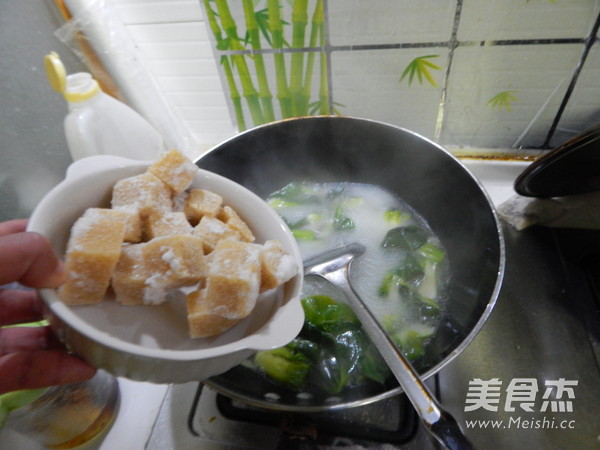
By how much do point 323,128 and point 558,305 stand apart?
666 millimetres

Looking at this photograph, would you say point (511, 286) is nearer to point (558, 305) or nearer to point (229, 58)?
point (558, 305)

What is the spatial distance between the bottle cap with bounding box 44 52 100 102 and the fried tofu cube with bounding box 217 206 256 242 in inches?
23.3

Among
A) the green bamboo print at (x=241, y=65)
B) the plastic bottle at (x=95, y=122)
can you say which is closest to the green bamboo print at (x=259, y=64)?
the green bamboo print at (x=241, y=65)

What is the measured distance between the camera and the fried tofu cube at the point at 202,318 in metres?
0.47

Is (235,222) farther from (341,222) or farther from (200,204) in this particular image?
(341,222)

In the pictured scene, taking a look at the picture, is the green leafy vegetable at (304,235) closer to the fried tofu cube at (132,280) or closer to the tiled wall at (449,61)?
the tiled wall at (449,61)

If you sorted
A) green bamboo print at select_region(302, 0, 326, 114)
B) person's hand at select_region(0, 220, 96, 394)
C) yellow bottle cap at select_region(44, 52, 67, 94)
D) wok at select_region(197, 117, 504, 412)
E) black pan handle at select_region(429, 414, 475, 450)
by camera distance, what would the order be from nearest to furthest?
person's hand at select_region(0, 220, 96, 394) → black pan handle at select_region(429, 414, 475, 450) → wok at select_region(197, 117, 504, 412) → yellow bottle cap at select_region(44, 52, 67, 94) → green bamboo print at select_region(302, 0, 326, 114)

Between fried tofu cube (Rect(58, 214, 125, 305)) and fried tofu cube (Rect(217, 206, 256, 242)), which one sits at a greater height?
fried tofu cube (Rect(58, 214, 125, 305))

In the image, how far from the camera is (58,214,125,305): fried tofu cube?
0.44 m

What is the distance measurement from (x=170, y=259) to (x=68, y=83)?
2.36 ft

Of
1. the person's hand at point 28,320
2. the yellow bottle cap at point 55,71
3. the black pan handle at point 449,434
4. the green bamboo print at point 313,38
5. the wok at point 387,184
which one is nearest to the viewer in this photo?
the person's hand at point 28,320

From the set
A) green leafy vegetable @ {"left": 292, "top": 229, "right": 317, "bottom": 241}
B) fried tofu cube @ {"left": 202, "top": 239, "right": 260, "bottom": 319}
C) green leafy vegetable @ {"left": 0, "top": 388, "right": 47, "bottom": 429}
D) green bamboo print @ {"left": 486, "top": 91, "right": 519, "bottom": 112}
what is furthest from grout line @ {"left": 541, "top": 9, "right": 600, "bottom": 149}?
green leafy vegetable @ {"left": 0, "top": 388, "right": 47, "bottom": 429}

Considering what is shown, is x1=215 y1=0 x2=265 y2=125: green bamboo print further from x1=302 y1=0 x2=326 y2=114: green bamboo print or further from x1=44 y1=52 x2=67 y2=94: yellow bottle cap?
x1=44 y1=52 x2=67 y2=94: yellow bottle cap

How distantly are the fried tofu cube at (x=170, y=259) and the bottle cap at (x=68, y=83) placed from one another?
0.63 metres
